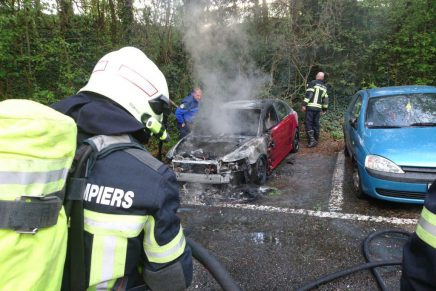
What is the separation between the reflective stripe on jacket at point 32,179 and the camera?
967mm

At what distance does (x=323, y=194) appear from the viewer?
5512 mm

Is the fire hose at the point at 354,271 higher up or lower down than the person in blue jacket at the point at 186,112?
lower down

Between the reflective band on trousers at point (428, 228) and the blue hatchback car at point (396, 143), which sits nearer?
the reflective band on trousers at point (428, 228)

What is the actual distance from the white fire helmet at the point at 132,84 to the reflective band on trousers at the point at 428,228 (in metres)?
1.18

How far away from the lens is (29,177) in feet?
3.31

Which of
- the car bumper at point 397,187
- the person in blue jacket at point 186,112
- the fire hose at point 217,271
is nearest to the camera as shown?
the fire hose at point 217,271

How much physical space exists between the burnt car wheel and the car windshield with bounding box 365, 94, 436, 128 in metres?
1.87

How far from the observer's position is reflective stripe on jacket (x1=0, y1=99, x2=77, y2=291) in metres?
0.97

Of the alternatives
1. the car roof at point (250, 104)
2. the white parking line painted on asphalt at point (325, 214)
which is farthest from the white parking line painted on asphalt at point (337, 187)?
the car roof at point (250, 104)

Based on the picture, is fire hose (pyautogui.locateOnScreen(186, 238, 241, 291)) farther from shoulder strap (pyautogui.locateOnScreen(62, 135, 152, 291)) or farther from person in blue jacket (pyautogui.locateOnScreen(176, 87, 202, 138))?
person in blue jacket (pyautogui.locateOnScreen(176, 87, 202, 138))

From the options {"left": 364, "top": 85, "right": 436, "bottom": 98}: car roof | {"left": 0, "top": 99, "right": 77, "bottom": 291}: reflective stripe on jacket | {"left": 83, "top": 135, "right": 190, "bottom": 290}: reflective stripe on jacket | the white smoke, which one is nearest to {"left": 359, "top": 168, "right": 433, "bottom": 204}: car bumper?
{"left": 364, "top": 85, "right": 436, "bottom": 98}: car roof

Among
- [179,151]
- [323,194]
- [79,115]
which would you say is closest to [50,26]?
[179,151]

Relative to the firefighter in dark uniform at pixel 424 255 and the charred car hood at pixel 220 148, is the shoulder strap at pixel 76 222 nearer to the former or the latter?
the firefighter in dark uniform at pixel 424 255

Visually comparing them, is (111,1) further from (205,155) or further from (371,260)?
(371,260)
